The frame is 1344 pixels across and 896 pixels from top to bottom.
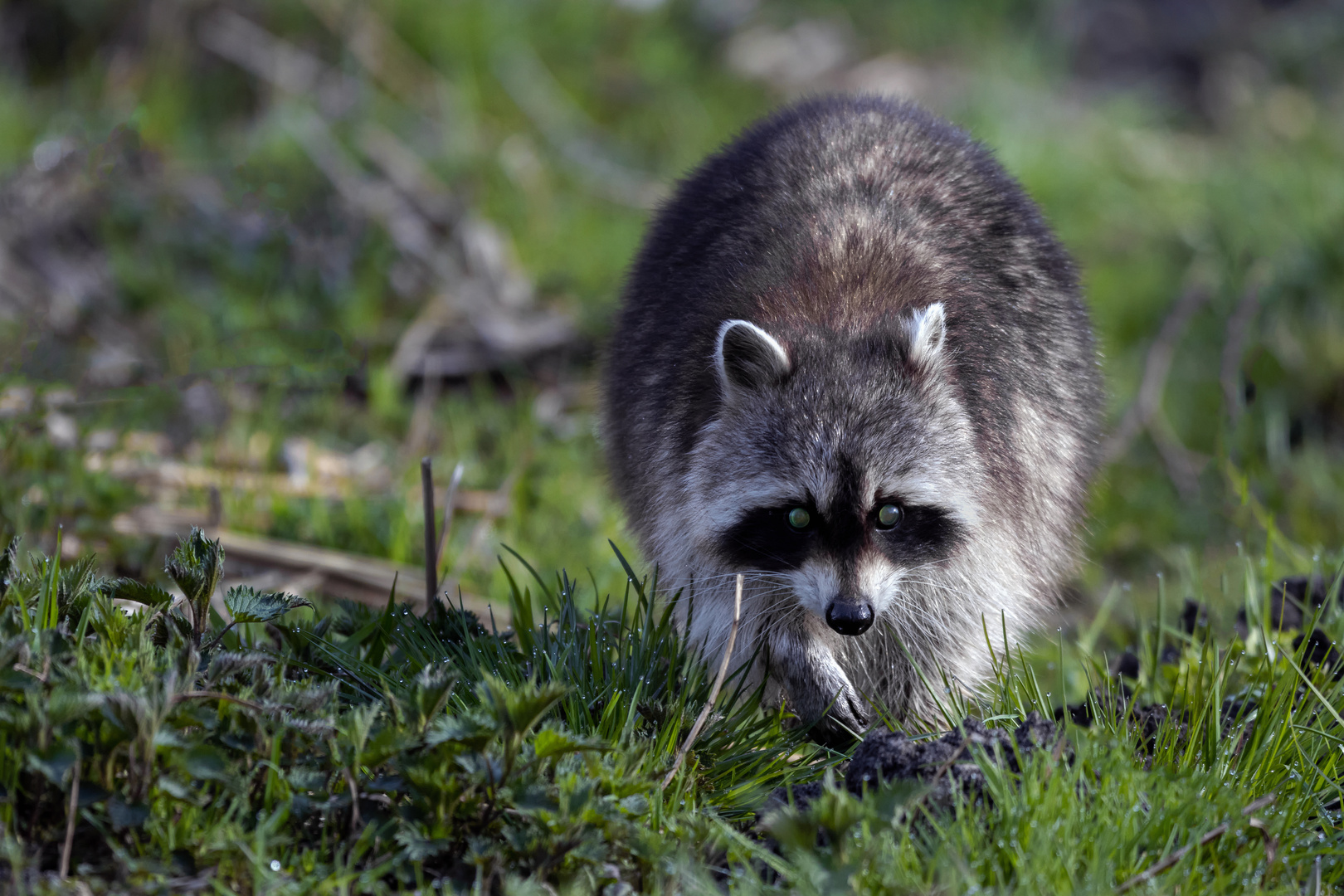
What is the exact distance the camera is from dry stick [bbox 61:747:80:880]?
2.24 m

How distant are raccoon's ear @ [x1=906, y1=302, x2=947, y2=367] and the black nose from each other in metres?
0.68

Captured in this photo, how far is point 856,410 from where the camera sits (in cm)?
325

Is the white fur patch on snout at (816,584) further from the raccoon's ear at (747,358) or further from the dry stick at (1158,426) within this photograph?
the dry stick at (1158,426)

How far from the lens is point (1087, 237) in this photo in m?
8.85

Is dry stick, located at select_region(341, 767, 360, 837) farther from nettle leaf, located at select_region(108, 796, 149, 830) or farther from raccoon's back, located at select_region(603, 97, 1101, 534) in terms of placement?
raccoon's back, located at select_region(603, 97, 1101, 534)

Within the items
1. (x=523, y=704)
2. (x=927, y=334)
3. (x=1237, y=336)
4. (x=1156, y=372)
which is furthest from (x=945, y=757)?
(x=1237, y=336)

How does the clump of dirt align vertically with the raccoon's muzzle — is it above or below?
below

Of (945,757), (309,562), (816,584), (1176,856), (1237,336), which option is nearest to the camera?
(1176,856)

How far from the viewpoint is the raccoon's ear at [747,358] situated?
10.6ft

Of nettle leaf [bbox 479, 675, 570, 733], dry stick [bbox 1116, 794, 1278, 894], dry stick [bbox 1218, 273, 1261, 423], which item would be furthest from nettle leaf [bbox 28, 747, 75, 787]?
dry stick [bbox 1218, 273, 1261, 423]

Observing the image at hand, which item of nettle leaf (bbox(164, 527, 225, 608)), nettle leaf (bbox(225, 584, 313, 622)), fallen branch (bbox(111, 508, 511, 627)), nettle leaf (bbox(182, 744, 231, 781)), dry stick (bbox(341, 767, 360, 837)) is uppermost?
nettle leaf (bbox(164, 527, 225, 608))

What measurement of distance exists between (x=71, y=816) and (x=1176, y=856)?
204cm

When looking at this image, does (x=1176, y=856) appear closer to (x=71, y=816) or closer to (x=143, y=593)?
(x=71, y=816)

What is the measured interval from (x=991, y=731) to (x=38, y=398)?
3.58 m
